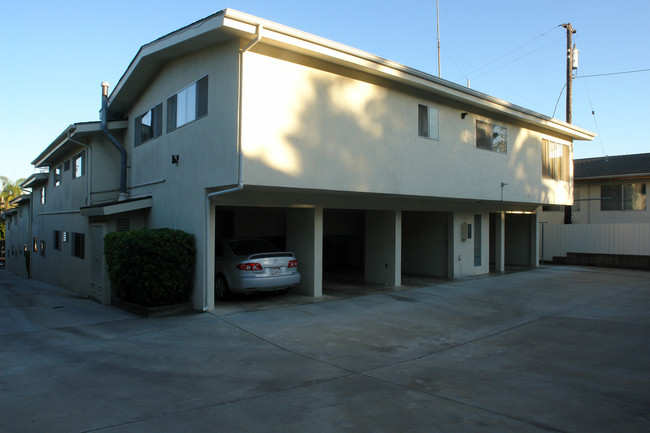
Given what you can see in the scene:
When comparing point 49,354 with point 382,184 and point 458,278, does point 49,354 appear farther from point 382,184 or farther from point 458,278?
point 458,278

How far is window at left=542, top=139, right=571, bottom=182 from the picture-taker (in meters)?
16.4

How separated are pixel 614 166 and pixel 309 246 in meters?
20.1

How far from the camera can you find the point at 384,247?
13109 mm

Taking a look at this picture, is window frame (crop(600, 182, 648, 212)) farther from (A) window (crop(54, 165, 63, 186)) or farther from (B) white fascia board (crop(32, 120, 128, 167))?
(A) window (crop(54, 165, 63, 186))

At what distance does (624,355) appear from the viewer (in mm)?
6324

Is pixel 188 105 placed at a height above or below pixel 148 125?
below

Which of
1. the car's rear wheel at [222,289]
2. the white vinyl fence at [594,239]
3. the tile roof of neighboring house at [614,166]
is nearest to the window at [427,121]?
the car's rear wheel at [222,289]

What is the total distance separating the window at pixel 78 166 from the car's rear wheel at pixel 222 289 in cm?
839

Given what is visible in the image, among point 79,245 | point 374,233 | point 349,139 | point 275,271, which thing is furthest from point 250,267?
point 79,245

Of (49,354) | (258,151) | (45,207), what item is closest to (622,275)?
(258,151)

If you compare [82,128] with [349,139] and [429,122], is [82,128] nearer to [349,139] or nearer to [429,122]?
[349,139]

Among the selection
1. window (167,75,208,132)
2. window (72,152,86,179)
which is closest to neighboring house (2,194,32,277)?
window (72,152,86,179)

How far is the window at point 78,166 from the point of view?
51.7ft

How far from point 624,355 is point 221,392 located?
5.63m
